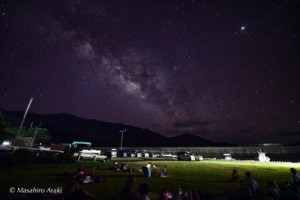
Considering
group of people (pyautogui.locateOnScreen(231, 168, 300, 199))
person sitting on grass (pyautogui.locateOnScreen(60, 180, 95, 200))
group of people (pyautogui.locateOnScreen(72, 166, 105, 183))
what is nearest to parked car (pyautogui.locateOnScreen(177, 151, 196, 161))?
group of people (pyautogui.locateOnScreen(72, 166, 105, 183))

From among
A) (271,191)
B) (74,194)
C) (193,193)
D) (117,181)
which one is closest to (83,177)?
(117,181)

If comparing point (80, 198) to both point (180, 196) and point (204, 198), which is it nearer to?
point (180, 196)

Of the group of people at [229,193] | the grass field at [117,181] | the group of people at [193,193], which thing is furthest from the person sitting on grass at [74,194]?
the grass field at [117,181]

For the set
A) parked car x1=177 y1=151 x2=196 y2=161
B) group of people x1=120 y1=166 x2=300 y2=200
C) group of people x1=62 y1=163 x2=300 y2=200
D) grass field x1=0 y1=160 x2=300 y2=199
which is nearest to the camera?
group of people x1=62 y1=163 x2=300 y2=200

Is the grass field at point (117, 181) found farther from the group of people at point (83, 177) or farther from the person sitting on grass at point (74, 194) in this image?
the person sitting on grass at point (74, 194)

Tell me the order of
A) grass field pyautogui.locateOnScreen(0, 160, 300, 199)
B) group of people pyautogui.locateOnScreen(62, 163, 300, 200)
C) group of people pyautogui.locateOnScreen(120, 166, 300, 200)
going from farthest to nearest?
grass field pyautogui.locateOnScreen(0, 160, 300, 199)
group of people pyautogui.locateOnScreen(120, 166, 300, 200)
group of people pyautogui.locateOnScreen(62, 163, 300, 200)

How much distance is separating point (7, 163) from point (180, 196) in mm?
19080

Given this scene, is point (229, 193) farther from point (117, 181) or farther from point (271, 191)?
point (117, 181)

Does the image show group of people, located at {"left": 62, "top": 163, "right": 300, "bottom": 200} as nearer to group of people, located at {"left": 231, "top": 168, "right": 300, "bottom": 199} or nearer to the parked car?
group of people, located at {"left": 231, "top": 168, "right": 300, "bottom": 199}

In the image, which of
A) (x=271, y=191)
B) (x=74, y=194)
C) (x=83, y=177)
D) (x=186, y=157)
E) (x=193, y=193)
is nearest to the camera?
(x=74, y=194)

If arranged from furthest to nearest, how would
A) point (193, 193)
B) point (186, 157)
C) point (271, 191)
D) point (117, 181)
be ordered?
1. point (186, 157)
2. point (117, 181)
3. point (271, 191)
4. point (193, 193)

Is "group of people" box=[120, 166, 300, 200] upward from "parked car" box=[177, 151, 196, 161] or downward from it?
downward

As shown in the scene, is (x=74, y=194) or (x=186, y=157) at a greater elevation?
(x=186, y=157)

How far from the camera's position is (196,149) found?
89.7 m
